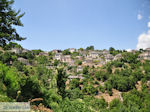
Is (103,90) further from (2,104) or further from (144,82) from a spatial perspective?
(2,104)

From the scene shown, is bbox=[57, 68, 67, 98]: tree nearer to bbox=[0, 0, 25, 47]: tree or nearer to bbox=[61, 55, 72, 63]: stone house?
bbox=[0, 0, 25, 47]: tree

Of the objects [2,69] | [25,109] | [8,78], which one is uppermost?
[2,69]

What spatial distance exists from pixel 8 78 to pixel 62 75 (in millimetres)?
13290

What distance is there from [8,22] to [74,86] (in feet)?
159

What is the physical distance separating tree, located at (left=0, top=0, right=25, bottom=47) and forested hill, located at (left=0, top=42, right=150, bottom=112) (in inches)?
26.8

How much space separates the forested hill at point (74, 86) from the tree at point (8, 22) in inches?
26.8

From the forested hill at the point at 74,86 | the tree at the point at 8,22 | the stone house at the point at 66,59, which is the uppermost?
the stone house at the point at 66,59

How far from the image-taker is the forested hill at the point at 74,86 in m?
6.01

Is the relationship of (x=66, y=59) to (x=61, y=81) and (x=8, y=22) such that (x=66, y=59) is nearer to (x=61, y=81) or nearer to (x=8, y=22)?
(x=61, y=81)

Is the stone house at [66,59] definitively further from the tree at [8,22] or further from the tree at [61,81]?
the tree at [8,22]

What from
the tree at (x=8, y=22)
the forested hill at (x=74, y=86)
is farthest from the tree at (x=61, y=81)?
the tree at (x=8, y=22)

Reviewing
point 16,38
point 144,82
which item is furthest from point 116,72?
point 16,38

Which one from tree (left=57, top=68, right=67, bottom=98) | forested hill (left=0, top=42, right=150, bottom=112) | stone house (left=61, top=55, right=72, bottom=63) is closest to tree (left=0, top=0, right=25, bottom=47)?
forested hill (left=0, top=42, right=150, bottom=112)

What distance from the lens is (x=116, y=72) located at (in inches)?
2648
